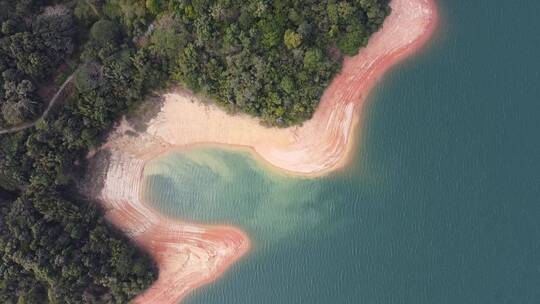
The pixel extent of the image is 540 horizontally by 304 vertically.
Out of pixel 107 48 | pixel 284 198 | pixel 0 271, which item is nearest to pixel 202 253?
pixel 284 198

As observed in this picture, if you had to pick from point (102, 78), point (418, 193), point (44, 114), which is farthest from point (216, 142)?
point (418, 193)

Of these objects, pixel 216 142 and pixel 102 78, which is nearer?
pixel 102 78

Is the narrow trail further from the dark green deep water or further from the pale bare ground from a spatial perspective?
the dark green deep water

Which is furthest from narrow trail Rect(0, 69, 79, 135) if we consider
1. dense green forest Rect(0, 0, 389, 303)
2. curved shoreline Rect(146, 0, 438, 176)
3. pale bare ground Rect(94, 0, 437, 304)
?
curved shoreline Rect(146, 0, 438, 176)

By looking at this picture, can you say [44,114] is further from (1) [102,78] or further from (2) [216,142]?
(2) [216,142]

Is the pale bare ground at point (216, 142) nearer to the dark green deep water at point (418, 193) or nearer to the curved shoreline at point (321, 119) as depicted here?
the curved shoreline at point (321, 119)

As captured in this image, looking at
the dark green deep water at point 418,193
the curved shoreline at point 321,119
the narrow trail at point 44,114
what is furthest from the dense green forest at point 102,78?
the dark green deep water at point 418,193
